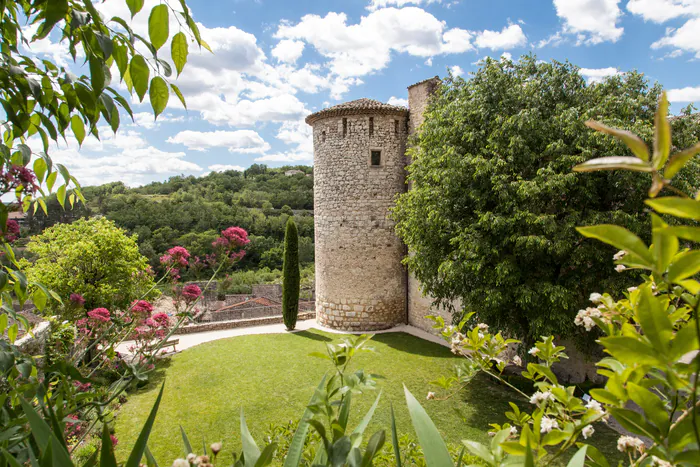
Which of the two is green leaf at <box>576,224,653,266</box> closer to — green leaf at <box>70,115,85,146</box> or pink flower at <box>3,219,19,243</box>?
green leaf at <box>70,115,85,146</box>

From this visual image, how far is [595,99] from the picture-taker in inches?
307

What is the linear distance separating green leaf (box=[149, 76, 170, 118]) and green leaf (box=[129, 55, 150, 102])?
3 centimetres

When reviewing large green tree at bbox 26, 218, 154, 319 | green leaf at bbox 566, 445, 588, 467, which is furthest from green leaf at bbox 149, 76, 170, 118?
large green tree at bbox 26, 218, 154, 319

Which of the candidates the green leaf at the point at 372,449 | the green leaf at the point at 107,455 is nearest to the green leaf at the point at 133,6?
the green leaf at the point at 107,455

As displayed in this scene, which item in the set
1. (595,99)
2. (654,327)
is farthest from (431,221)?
(654,327)

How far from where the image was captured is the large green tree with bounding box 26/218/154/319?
34.6ft

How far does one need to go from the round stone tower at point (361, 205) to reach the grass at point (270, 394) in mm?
1558

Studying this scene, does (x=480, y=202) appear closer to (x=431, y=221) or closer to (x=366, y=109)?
(x=431, y=221)

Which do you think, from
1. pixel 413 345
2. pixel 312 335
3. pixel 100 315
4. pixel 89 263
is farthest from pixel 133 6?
pixel 312 335

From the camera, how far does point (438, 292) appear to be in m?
9.05

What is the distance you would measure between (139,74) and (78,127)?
631mm

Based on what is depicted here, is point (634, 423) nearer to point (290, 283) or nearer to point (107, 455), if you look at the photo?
point (107, 455)

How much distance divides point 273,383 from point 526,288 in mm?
6065

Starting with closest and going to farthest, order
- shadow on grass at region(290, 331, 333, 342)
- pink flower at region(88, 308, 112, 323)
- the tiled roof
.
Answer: pink flower at region(88, 308, 112, 323) < the tiled roof < shadow on grass at region(290, 331, 333, 342)
